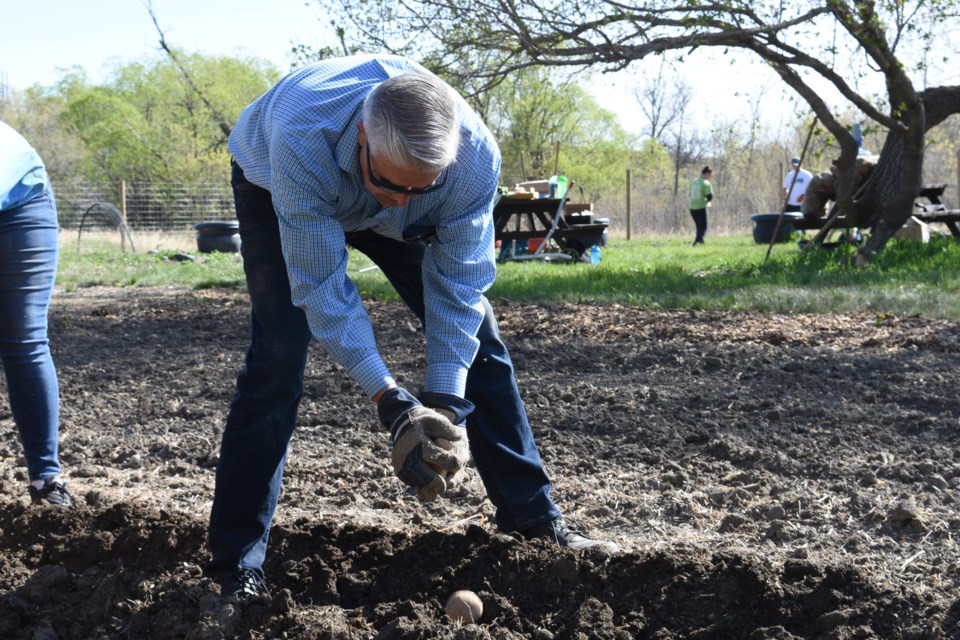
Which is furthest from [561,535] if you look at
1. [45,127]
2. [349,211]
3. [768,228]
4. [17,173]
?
[45,127]

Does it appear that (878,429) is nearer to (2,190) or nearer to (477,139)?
(477,139)

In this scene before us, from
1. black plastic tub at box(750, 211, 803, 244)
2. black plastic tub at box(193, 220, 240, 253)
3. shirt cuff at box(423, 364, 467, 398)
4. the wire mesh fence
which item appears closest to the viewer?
shirt cuff at box(423, 364, 467, 398)

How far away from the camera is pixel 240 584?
2.66 metres

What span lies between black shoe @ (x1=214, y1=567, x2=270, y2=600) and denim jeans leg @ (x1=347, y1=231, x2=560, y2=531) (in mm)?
732

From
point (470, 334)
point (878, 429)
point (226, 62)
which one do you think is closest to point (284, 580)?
point (470, 334)

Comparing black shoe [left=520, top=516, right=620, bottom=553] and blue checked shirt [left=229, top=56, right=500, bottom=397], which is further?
black shoe [left=520, top=516, right=620, bottom=553]

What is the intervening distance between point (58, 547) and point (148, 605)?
64 centimetres

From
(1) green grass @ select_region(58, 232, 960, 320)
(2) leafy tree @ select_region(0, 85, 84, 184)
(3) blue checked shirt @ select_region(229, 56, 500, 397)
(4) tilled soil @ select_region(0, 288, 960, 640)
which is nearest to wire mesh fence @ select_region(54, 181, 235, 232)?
(2) leafy tree @ select_region(0, 85, 84, 184)

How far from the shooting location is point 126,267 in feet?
53.7

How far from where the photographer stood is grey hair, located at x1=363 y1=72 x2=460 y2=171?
2.08 m

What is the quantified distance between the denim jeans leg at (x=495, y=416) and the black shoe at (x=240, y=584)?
0.73 metres

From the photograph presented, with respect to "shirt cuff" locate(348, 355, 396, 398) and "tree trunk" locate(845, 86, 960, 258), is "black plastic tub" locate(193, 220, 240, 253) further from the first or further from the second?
"shirt cuff" locate(348, 355, 396, 398)

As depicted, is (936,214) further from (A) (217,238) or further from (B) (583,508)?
(A) (217,238)

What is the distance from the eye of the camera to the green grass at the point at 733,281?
27.4 feet
